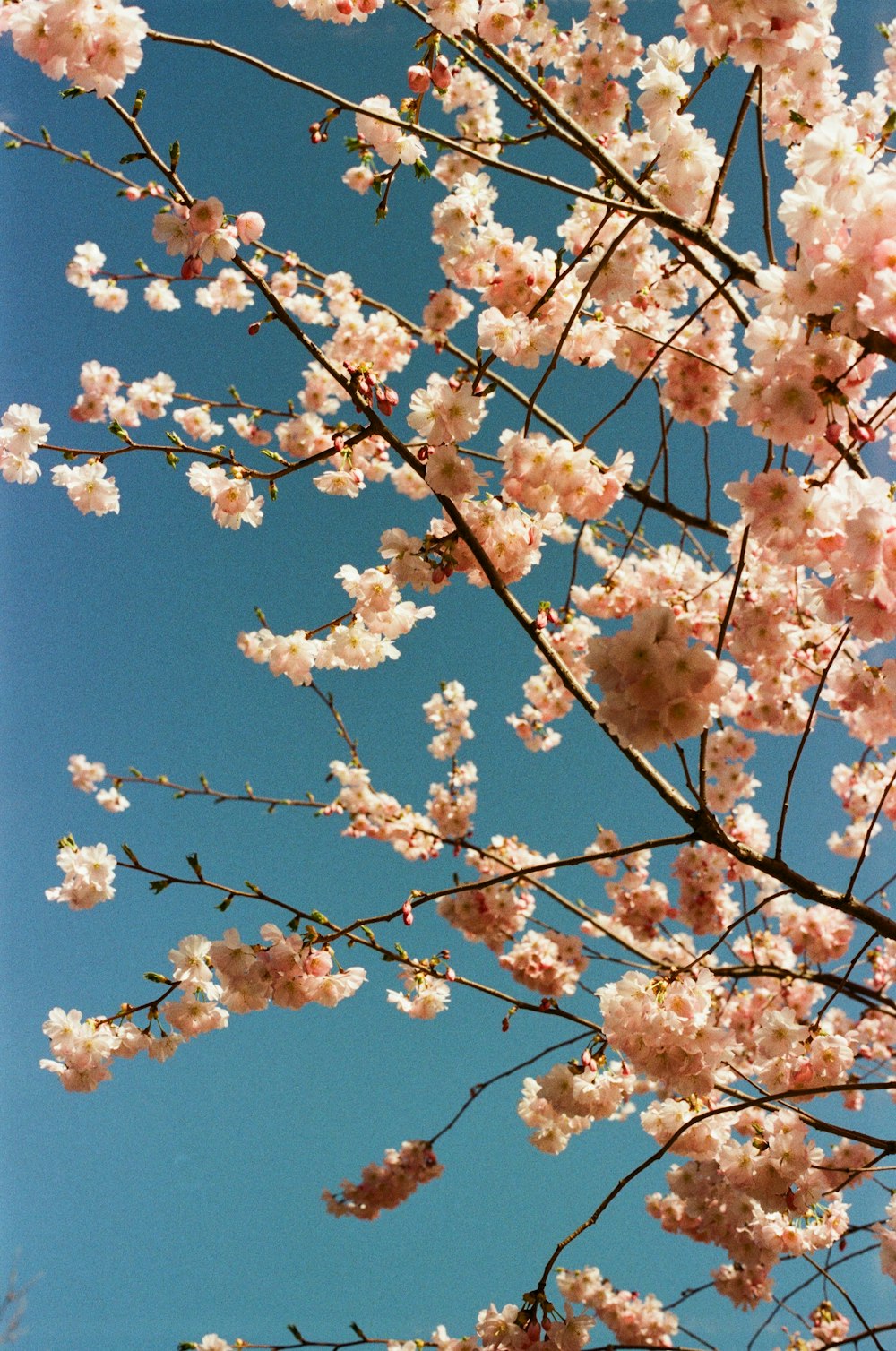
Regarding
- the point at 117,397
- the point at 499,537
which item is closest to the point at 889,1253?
the point at 499,537

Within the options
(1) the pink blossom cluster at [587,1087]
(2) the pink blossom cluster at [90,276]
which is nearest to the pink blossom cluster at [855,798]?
(1) the pink blossom cluster at [587,1087]

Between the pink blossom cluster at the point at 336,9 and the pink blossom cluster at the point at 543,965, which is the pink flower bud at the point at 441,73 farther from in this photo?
the pink blossom cluster at the point at 543,965

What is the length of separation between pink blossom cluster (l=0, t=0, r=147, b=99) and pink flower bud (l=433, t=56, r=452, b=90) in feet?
3.37

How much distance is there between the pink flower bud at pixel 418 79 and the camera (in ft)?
9.33

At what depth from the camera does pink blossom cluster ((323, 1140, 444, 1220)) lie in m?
6.06

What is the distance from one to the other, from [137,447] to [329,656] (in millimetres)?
1048

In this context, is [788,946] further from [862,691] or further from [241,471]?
[241,471]

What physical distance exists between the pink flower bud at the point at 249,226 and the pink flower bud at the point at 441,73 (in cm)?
81

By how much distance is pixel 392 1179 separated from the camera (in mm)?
6086

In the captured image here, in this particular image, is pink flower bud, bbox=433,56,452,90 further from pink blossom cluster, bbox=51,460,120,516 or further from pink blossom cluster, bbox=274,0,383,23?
pink blossom cluster, bbox=51,460,120,516

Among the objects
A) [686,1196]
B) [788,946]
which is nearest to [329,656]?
[686,1196]

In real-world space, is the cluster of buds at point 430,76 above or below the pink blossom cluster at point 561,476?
above

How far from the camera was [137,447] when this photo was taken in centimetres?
290

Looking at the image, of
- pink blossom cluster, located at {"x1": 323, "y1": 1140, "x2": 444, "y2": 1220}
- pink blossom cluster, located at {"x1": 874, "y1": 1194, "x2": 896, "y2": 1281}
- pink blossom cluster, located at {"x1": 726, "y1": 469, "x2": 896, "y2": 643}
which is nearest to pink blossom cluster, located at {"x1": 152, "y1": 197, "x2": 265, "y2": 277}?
pink blossom cluster, located at {"x1": 726, "y1": 469, "x2": 896, "y2": 643}
